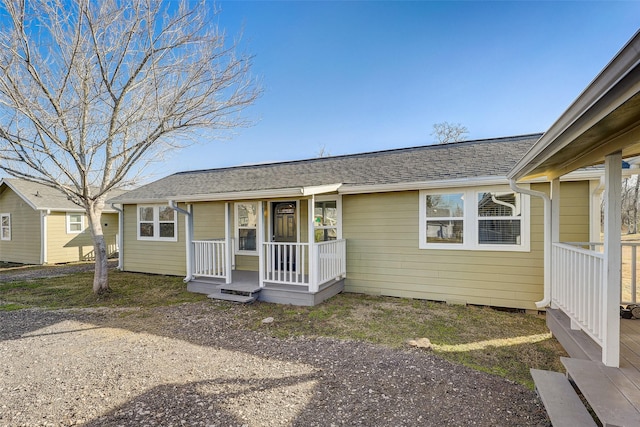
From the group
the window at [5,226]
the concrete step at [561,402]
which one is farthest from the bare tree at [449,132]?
the window at [5,226]

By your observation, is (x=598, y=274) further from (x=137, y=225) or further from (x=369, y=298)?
(x=137, y=225)

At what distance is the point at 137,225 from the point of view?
1030 cm

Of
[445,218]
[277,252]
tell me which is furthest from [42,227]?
[445,218]

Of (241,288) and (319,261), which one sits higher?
(319,261)

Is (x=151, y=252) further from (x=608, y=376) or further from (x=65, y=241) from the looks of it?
(x=608, y=376)

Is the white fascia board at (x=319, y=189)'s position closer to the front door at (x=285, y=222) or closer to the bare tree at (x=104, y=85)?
the front door at (x=285, y=222)

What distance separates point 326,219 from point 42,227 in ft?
42.9

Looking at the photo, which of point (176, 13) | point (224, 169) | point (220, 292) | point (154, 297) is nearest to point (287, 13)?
point (176, 13)

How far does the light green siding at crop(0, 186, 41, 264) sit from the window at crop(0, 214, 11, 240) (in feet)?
0.66

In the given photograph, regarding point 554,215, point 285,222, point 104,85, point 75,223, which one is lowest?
point 75,223

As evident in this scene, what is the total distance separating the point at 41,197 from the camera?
43.4 ft

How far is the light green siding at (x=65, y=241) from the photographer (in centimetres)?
1284

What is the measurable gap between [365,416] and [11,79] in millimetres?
8584

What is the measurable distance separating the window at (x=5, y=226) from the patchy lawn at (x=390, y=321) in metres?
8.87
